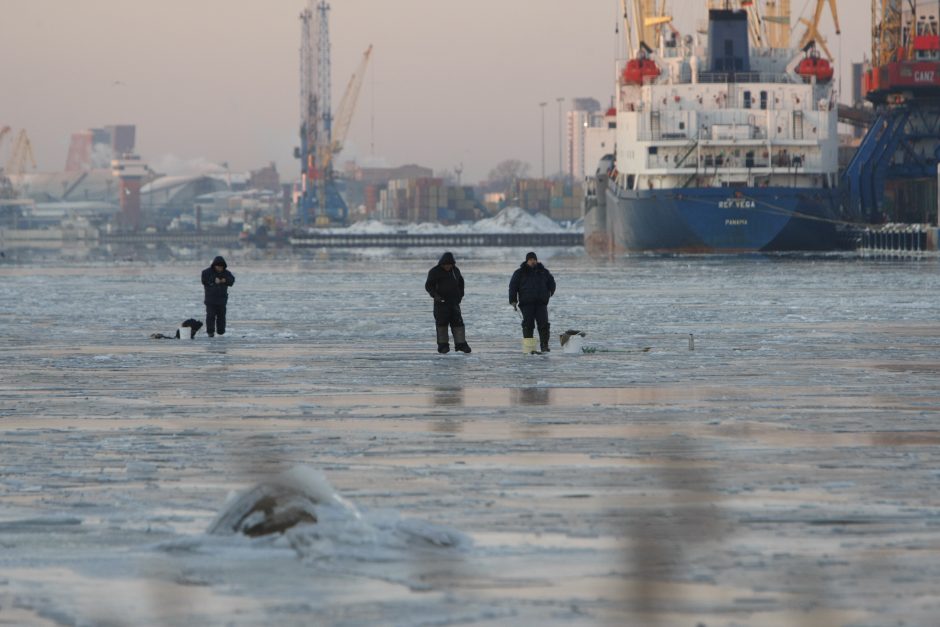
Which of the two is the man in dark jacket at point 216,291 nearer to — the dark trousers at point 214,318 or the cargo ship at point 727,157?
the dark trousers at point 214,318

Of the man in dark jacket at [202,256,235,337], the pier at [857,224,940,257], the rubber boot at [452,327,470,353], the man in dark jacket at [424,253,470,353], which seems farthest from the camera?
the pier at [857,224,940,257]

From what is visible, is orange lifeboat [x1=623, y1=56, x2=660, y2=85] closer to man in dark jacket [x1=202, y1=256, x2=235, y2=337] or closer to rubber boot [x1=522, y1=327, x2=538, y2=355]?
man in dark jacket [x1=202, y1=256, x2=235, y2=337]

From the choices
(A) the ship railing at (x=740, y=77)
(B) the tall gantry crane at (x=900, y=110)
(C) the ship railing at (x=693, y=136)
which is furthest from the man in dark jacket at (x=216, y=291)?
(B) the tall gantry crane at (x=900, y=110)

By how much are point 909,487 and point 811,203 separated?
91.4 m

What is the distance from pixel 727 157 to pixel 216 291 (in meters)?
75.5

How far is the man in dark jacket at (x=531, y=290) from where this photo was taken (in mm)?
24906

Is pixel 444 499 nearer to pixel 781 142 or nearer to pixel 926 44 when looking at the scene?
pixel 781 142

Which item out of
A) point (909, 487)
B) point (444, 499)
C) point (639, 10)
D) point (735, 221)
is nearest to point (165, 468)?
point (444, 499)

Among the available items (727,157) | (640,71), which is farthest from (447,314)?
(640,71)

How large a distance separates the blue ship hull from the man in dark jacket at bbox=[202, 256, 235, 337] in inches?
2795

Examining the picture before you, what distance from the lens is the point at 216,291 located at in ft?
98.3

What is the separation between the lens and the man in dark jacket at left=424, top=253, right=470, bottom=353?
25047mm

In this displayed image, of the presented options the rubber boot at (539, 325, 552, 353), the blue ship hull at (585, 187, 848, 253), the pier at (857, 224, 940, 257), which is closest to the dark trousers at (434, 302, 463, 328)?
the rubber boot at (539, 325, 552, 353)

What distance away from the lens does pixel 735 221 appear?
99.4m
